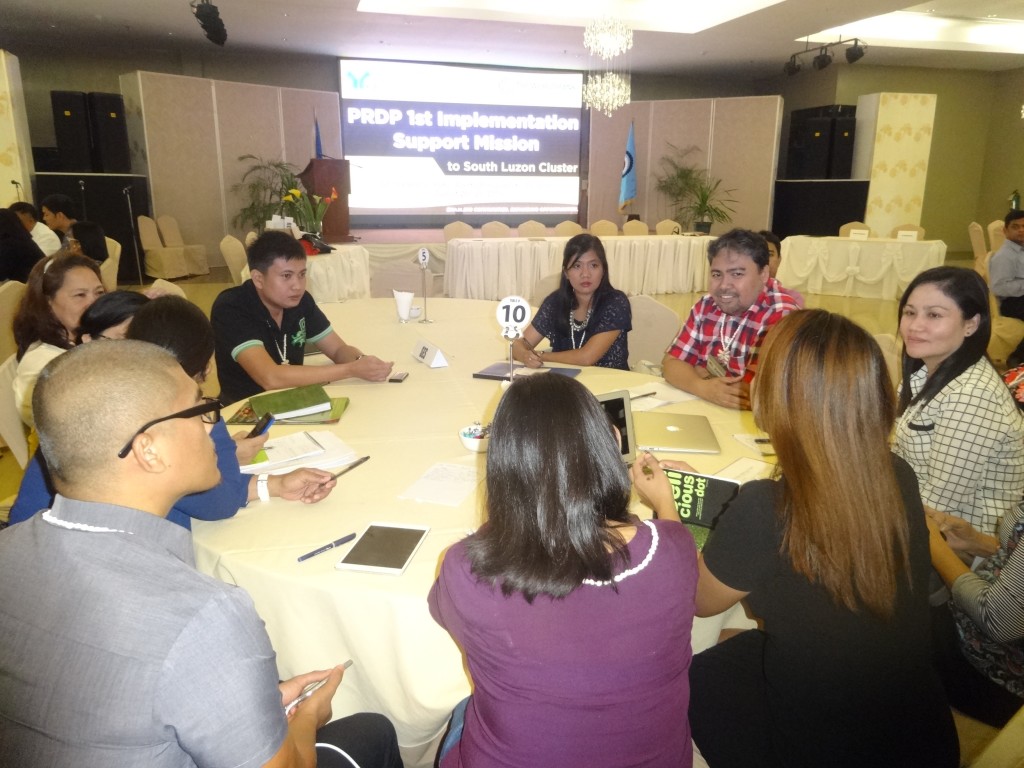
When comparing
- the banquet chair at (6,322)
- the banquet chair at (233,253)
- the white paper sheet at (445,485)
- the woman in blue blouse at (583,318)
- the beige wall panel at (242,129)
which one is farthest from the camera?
the beige wall panel at (242,129)

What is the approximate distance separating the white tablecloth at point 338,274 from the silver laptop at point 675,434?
3747 millimetres

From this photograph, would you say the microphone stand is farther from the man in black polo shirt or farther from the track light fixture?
the track light fixture

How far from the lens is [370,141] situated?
10.7m

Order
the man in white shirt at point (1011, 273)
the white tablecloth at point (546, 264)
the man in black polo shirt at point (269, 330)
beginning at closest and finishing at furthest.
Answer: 1. the man in black polo shirt at point (269, 330)
2. the man in white shirt at point (1011, 273)
3. the white tablecloth at point (546, 264)

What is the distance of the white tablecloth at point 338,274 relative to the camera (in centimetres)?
577

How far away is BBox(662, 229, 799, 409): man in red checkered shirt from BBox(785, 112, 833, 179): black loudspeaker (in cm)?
959

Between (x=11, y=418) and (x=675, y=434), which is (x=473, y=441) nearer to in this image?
(x=675, y=434)

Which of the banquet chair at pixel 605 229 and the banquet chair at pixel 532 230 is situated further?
the banquet chair at pixel 605 229

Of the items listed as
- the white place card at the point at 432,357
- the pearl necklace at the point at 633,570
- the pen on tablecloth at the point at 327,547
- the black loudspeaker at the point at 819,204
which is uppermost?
the black loudspeaker at the point at 819,204

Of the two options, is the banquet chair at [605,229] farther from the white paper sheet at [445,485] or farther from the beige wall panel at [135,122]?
the white paper sheet at [445,485]

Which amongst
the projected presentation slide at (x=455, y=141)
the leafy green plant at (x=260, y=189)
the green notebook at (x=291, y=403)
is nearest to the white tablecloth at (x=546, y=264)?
the projected presentation slide at (x=455, y=141)

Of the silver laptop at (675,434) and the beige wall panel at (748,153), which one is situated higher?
the beige wall panel at (748,153)

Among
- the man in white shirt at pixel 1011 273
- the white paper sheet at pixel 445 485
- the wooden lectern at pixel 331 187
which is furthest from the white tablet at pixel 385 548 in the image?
the wooden lectern at pixel 331 187

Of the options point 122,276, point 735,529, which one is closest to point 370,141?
point 122,276
